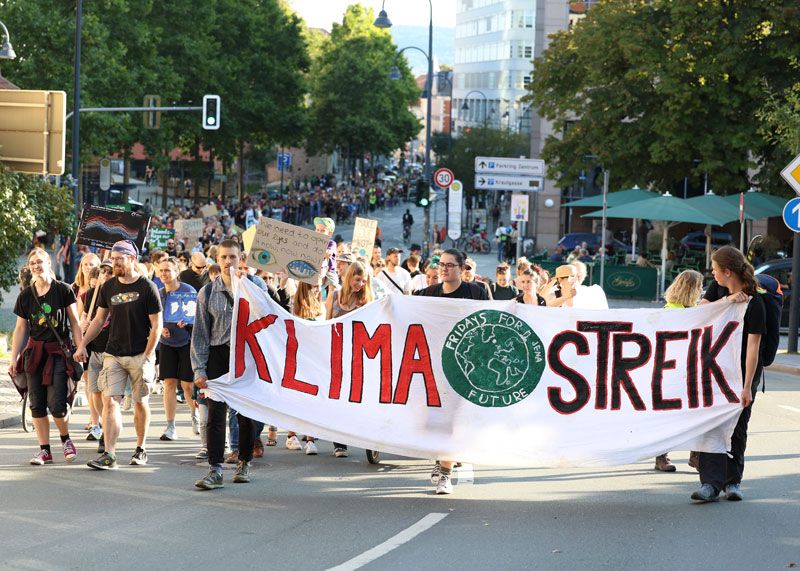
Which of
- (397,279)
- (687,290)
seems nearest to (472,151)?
(397,279)

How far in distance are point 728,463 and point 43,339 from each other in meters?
5.46

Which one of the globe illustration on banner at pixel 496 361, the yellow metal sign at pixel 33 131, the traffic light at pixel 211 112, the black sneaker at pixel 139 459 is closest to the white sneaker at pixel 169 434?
→ the black sneaker at pixel 139 459

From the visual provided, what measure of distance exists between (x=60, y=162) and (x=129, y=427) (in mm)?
7735

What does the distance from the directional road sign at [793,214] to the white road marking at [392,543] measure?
42.6ft

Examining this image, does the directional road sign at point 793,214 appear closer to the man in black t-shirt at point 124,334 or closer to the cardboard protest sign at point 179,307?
the cardboard protest sign at point 179,307

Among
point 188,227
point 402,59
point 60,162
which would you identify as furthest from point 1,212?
point 402,59

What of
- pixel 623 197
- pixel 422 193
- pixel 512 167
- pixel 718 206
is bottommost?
pixel 718 206

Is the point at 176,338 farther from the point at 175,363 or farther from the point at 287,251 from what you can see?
the point at 287,251

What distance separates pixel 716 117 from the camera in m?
37.2

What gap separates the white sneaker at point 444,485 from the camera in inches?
376

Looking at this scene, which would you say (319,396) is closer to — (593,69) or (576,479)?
(576,479)

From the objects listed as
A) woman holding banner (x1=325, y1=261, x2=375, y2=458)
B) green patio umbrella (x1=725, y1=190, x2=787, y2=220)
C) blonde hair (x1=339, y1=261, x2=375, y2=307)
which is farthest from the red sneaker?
green patio umbrella (x1=725, y1=190, x2=787, y2=220)

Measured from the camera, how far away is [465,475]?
34.5ft

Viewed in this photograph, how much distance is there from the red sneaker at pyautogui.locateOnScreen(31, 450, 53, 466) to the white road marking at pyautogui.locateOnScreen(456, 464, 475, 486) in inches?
132
